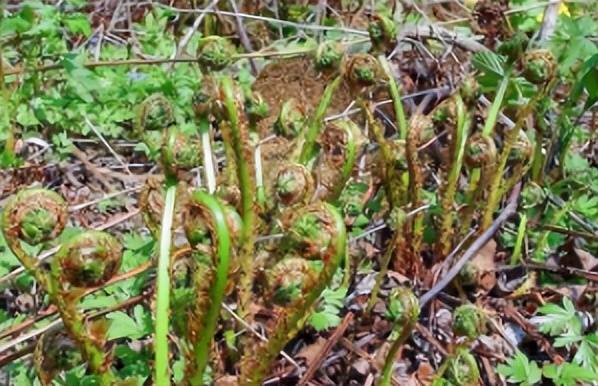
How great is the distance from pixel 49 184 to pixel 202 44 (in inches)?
37.7

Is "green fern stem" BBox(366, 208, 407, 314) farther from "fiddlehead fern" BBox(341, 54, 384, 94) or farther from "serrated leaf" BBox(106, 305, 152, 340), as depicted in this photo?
"serrated leaf" BBox(106, 305, 152, 340)

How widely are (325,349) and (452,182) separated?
446mm

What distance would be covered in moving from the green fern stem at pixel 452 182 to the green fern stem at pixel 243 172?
482 mm

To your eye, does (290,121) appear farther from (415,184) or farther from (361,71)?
(415,184)

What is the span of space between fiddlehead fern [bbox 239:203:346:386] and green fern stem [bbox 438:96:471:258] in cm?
63

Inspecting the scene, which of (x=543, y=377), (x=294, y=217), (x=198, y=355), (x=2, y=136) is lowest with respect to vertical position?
(x=543, y=377)

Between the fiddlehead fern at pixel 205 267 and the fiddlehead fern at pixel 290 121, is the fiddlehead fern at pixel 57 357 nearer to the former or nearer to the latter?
the fiddlehead fern at pixel 205 267

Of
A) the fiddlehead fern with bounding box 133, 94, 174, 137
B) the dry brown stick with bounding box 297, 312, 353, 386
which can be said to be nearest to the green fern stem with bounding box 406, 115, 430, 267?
the dry brown stick with bounding box 297, 312, 353, 386

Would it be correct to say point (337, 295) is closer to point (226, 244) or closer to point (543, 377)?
→ point (543, 377)

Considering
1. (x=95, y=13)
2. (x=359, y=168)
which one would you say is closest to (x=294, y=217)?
(x=359, y=168)

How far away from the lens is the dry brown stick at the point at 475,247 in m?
1.94

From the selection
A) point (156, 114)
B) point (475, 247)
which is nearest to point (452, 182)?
point (475, 247)

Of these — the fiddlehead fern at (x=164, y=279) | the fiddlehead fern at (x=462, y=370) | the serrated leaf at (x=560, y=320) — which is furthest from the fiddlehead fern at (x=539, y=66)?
the fiddlehead fern at (x=164, y=279)

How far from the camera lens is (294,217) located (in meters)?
1.35
